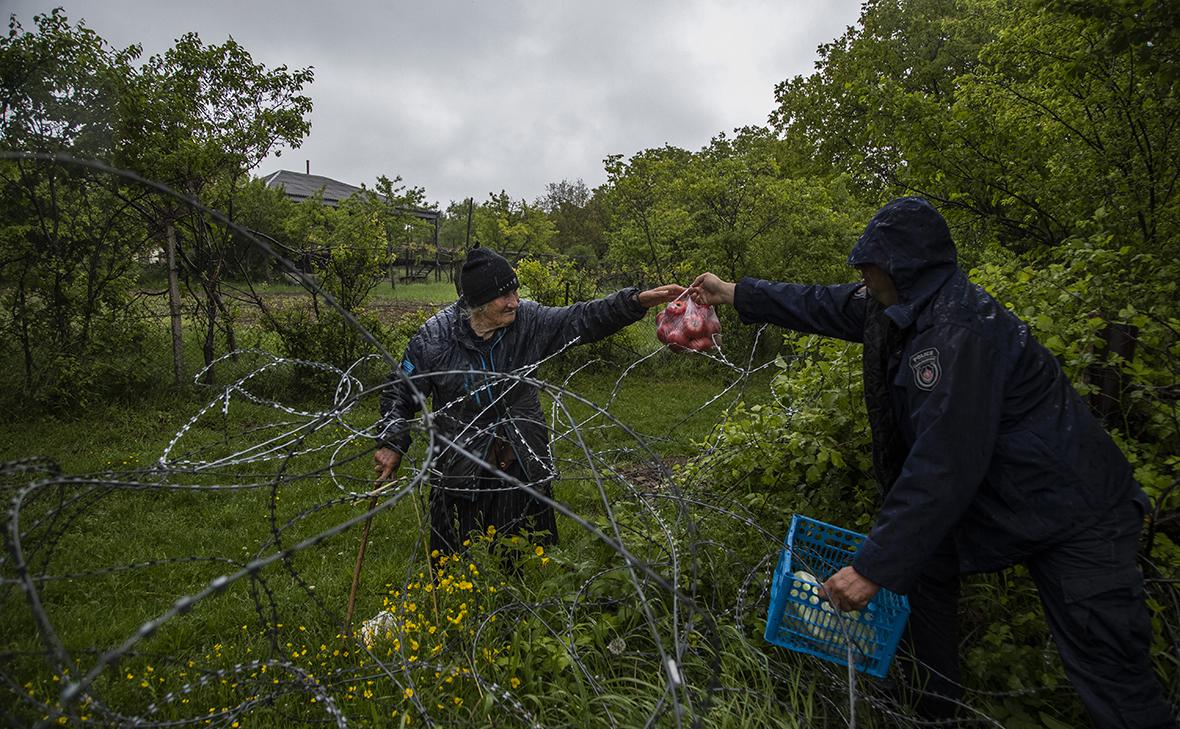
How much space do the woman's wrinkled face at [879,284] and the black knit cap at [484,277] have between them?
5.20 feet

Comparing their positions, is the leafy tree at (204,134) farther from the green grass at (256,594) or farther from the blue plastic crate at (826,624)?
the blue plastic crate at (826,624)

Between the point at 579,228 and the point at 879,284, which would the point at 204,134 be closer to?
the point at 879,284

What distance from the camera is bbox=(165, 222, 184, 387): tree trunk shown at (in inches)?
285

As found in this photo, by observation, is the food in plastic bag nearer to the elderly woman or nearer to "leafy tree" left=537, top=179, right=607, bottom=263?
the elderly woman

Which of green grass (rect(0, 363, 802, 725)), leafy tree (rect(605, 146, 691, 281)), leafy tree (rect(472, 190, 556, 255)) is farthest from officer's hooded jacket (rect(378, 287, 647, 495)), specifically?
leafy tree (rect(472, 190, 556, 255))

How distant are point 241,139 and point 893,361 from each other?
7.62m

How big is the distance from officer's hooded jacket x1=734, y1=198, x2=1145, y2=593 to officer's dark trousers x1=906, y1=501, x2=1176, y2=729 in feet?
0.22

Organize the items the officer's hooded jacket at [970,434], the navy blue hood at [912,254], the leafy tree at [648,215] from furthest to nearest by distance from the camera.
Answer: the leafy tree at [648,215]
the navy blue hood at [912,254]
the officer's hooded jacket at [970,434]

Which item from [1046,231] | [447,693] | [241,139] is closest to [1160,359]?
[447,693]

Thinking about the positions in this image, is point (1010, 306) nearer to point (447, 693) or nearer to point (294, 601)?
point (447, 693)

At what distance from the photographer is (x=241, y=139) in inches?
286

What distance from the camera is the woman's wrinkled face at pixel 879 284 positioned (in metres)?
2.11

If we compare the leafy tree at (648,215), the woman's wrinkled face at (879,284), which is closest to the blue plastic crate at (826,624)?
the woman's wrinkled face at (879,284)

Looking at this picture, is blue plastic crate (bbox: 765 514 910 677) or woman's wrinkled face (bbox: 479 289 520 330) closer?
blue plastic crate (bbox: 765 514 910 677)
